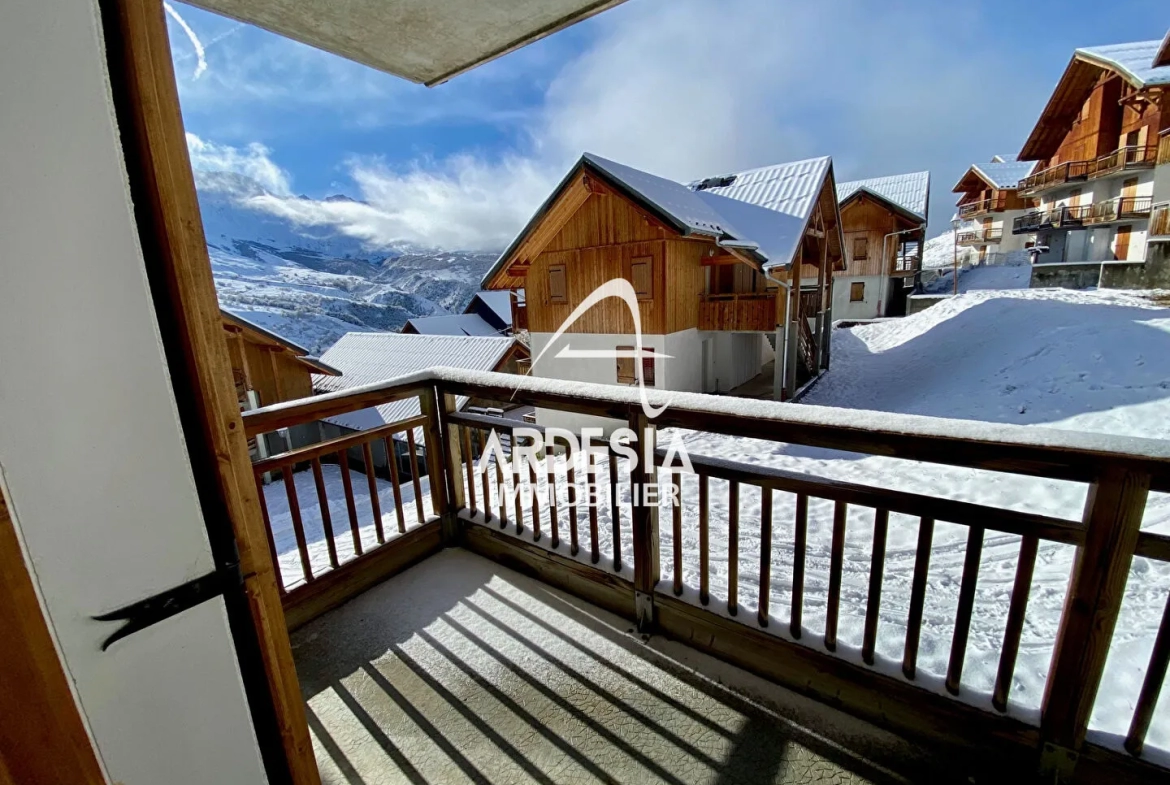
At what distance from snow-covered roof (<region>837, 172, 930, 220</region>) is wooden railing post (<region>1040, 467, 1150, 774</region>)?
21.6m

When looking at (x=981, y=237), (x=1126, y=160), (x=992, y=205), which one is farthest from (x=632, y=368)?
(x=981, y=237)

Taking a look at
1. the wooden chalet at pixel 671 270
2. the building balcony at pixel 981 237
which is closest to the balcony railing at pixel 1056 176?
the building balcony at pixel 981 237

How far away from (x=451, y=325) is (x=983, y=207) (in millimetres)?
29245

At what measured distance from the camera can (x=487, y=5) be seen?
4.37 feet

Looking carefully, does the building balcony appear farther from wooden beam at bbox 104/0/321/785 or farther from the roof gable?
wooden beam at bbox 104/0/321/785

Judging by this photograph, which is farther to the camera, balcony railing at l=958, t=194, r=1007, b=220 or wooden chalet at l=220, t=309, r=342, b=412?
balcony railing at l=958, t=194, r=1007, b=220

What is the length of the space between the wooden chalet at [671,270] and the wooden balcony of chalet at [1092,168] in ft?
40.0

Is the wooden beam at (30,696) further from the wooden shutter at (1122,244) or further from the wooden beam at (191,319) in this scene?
the wooden shutter at (1122,244)

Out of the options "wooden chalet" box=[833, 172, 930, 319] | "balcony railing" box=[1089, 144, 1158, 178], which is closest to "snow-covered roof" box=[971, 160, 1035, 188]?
"wooden chalet" box=[833, 172, 930, 319]

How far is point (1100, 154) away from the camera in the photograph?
17.1 metres

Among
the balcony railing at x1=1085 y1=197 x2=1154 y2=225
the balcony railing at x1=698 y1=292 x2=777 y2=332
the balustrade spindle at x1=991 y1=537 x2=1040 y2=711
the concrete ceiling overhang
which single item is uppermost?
the balcony railing at x1=1085 y1=197 x2=1154 y2=225

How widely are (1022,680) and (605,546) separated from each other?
232cm

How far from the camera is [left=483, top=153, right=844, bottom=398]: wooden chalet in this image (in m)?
9.35

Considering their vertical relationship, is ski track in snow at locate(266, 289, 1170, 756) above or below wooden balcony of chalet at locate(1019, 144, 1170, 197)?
below
